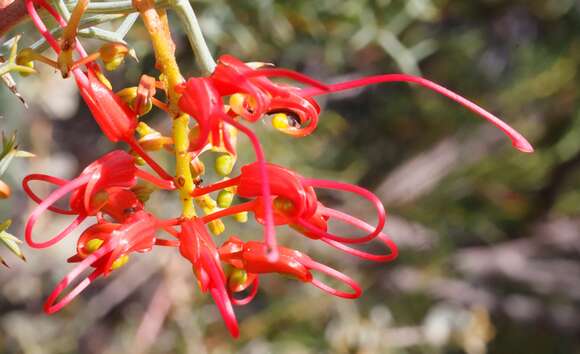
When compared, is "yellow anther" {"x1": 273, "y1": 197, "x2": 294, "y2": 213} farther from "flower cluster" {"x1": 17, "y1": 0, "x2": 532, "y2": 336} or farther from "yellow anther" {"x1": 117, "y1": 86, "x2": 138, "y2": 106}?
"yellow anther" {"x1": 117, "y1": 86, "x2": 138, "y2": 106}

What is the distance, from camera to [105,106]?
0.59 m

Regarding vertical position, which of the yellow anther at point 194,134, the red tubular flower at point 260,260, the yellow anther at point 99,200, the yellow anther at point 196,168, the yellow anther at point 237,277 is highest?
the yellow anther at point 194,134

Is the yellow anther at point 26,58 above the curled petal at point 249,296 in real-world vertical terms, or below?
above

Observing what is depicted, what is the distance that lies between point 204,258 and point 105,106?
12 cm

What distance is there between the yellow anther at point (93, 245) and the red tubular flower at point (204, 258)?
2.2 inches

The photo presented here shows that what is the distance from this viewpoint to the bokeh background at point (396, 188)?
1616 mm

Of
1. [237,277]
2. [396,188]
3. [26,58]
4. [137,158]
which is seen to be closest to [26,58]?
[26,58]

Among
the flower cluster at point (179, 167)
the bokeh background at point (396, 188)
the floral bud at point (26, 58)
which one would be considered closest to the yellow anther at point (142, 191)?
the flower cluster at point (179, 167)

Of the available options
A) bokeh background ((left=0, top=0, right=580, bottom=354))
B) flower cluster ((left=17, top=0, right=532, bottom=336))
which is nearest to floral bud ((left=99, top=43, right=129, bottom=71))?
flower cluster ((left=17, top=0, right=532, bottom=336))

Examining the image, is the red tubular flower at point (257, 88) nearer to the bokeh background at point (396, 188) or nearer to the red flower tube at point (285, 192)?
the red flower tube at point (285, 192)

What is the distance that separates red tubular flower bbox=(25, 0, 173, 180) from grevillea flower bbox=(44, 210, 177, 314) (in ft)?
0.13

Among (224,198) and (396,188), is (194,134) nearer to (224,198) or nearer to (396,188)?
(224,198)

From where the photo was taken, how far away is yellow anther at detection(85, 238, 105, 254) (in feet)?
2.00

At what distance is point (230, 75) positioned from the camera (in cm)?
58
